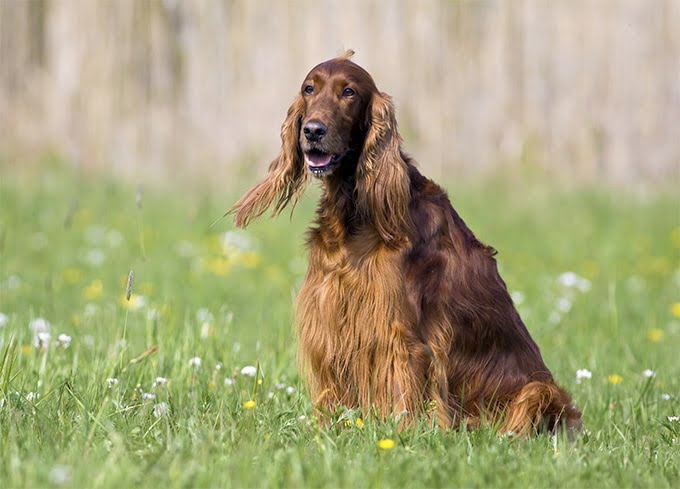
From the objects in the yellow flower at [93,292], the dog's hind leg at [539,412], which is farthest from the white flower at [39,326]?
the dog's hind leg at [539,412]

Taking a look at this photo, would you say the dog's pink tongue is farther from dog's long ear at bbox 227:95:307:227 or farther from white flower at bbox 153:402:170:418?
white flower at bbox 153:402:170:418

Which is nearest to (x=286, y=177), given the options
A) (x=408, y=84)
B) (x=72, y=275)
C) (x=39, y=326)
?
(x=39, y=326)

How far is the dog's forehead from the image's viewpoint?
394cm

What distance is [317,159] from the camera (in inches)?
151

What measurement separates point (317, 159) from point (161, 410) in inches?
40.1

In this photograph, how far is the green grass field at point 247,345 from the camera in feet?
10.1

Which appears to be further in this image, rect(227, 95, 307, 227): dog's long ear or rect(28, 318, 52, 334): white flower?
rect(28, 318, 52, 334): white flower

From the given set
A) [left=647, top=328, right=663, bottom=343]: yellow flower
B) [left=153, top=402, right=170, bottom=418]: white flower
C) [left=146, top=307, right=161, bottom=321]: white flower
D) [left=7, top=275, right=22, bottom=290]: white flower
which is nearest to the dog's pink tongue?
[left=153, top=402, right=170, bottom=418]: white flower

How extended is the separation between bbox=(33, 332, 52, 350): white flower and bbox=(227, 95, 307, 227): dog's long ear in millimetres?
928

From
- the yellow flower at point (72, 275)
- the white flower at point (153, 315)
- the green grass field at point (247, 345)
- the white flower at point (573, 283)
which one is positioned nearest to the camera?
the green grass field at point (247, 345)

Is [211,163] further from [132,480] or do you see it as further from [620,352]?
[132,480]

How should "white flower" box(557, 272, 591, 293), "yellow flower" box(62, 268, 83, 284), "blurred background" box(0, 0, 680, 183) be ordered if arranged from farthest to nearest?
"blurred background" box(0, 0, 680, 183), "yellow flower" box(62, 268, 83, 284), "white flower" box(557, 272, 591, 293)

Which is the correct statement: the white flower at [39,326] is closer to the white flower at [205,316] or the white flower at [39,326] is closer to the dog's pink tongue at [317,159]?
the white flower at [205,316]

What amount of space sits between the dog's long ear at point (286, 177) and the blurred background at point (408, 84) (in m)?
6.25
